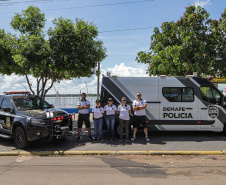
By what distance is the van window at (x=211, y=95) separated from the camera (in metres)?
8.41

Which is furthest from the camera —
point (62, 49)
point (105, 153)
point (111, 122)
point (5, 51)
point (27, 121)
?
point (5, 51)

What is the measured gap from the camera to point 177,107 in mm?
8375

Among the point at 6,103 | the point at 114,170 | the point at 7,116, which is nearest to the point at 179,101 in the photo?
the point at 114,170

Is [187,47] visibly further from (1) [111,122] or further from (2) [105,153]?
(2) [105,153]

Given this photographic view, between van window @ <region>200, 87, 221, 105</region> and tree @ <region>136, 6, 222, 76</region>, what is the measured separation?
3197 millimetres

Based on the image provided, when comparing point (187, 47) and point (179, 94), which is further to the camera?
point (187, 47)

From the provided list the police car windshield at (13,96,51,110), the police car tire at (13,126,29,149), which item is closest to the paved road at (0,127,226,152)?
the police car tire at (13,126,29,149)

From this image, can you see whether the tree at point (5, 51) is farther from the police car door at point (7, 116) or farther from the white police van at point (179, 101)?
the white police van at point (179, 101)

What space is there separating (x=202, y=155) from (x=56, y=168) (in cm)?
422

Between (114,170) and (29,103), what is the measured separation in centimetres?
459

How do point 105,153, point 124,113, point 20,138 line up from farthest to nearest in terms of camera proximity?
point 124,113
point 20,138
point 105,153

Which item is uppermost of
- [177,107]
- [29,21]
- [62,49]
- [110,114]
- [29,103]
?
[29,21]

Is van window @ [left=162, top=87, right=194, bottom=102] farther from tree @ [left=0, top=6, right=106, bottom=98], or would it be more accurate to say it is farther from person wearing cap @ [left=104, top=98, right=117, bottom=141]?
tree @ [left=0, top=6, right=106, bottom=98]

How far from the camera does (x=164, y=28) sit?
13023 mm
